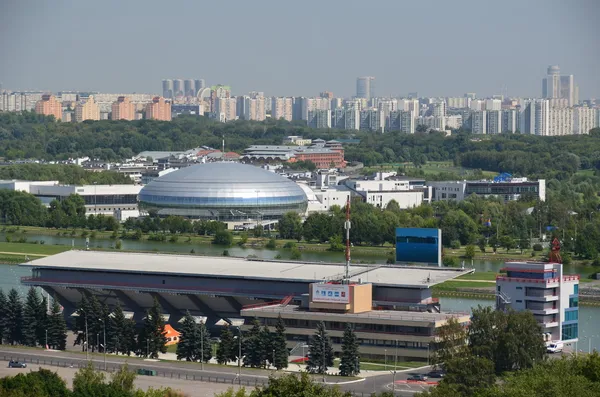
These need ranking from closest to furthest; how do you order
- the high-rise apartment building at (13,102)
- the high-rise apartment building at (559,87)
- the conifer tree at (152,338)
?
the conifer tree at (152,338), the high-rise apartment building at (13,102), the high-rise apartment building at (559,87)

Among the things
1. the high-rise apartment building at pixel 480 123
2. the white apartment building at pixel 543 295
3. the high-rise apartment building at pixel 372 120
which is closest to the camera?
the white apartment building at pixel 543 295

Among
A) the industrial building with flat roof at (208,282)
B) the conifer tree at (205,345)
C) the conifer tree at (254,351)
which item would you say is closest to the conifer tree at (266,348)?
the conifer tree at (254,351)

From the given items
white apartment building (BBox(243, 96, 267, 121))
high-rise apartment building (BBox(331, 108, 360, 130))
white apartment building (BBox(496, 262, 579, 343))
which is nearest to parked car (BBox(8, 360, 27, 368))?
white apartment building (BBox(496, 262, 579, 343))

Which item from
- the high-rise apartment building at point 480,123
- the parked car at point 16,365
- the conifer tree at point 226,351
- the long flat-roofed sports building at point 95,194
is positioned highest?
the high-rise apartment building at point 480,123

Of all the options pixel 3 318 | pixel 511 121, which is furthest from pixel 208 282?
pixel 511 121

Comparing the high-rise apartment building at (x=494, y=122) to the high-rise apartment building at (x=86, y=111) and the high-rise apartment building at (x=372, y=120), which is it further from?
the high-rise apartment building at (x=86, y=111)
